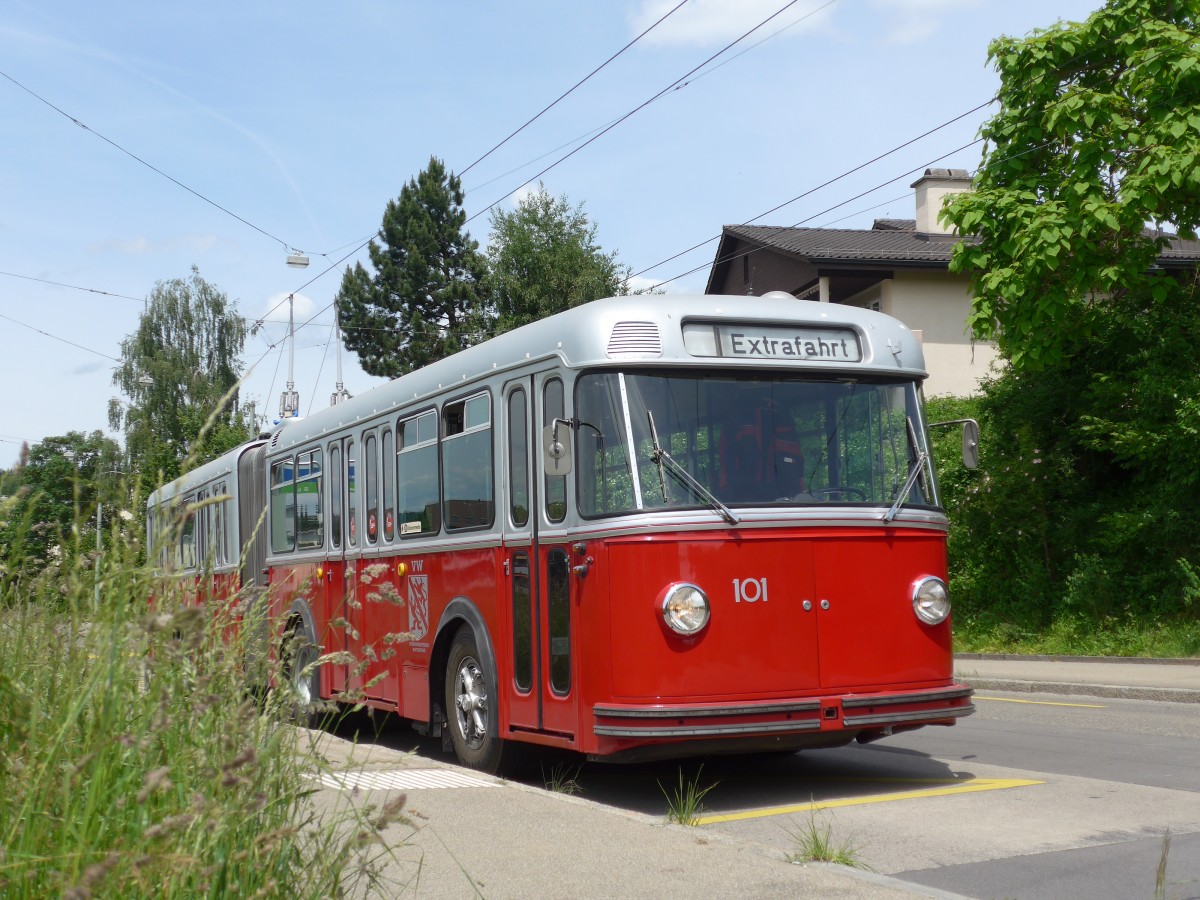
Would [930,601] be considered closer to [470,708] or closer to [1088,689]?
[470,708]

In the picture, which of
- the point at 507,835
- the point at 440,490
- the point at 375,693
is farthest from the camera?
the point at 375,693

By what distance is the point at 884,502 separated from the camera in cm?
874

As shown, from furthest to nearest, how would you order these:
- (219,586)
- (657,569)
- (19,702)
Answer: (657,569) → (219,586) → (19,702)

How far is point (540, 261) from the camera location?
197ft

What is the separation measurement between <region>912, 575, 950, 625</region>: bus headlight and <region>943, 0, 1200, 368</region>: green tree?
1085cm

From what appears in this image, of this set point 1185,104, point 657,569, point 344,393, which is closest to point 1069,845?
point 657,569

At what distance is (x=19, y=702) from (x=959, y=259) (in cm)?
1871

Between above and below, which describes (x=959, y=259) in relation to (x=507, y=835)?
above

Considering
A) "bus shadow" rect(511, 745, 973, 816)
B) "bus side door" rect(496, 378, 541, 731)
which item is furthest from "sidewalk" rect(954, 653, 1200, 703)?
"bus side door" rect(496, 378, 541, 731)

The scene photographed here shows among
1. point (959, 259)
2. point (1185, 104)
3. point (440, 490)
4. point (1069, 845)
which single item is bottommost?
point (1069, 845)

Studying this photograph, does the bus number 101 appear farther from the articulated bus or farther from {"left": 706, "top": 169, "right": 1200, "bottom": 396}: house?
{"left": 706, "top": 169, "right": 1200, "bottom": 396}: house

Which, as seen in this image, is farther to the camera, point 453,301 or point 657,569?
point 453,301

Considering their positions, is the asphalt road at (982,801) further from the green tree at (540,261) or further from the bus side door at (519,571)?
the green tree at (540,261)

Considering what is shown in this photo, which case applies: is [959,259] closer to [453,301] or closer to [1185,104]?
[1185,104]
